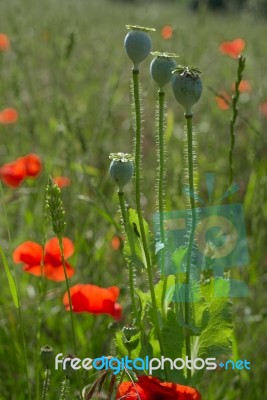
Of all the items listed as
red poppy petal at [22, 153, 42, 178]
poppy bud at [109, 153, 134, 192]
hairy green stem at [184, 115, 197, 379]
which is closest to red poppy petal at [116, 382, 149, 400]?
hairy green stem at [184, 115, 197, 379]

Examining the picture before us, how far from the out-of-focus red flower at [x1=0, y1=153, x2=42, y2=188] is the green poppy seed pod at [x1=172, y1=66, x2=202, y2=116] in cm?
106

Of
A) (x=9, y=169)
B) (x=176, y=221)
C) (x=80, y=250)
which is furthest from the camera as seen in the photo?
(x=9, y=169)

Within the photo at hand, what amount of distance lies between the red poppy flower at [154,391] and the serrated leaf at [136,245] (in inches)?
5.3

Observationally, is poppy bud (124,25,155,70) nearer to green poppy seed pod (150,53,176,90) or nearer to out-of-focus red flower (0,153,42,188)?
green poppy seed pod (150,53,176,90)

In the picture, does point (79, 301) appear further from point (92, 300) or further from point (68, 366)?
point (68, 366)

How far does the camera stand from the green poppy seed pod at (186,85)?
25.6 inches

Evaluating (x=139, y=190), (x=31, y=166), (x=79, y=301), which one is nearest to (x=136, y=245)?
(x=139, y=190)

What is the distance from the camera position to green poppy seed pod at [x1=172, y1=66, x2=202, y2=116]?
0.65 metres

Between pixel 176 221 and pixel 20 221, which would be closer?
pixel 176 221

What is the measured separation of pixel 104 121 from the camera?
5.73ft

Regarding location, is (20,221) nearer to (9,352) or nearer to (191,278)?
(9,352)

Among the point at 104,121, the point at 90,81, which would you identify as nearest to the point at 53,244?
the point at 104,121

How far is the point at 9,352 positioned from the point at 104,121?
73 centimetres

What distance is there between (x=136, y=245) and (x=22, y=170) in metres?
0.99
